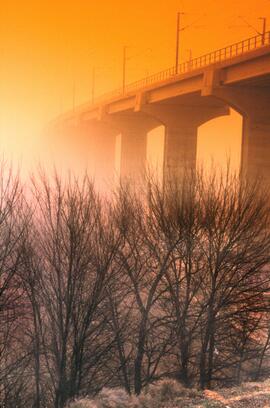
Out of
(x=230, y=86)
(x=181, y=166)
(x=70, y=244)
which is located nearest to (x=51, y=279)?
(x=70, y=244)

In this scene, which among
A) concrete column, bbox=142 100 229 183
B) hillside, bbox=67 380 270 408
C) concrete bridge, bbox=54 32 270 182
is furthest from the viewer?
concrete column, bbox=142 100 229 183

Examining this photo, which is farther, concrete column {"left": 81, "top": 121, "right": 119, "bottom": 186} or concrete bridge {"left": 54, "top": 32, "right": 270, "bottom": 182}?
concrete column {"left": 81, "top": 121, "right": 119, "bottom": 186}

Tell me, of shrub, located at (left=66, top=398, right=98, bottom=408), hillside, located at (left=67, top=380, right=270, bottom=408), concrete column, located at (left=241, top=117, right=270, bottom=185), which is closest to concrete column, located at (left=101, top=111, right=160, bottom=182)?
concrete column, located at (left=241, top=117, right=270, bottom=185)

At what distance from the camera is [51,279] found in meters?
17.9

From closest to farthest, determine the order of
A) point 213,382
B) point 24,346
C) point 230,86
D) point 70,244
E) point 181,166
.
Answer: point 70,244 → point 24,346 → point 213,382 → point 230,86 → point 181,166

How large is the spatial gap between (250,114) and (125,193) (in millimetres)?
18576

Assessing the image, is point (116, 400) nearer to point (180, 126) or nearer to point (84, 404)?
point (84, 404)

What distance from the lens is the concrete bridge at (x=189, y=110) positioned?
3375 centimetres

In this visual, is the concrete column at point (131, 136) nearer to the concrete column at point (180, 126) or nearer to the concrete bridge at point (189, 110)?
the concrete bridge at point (189, 110)

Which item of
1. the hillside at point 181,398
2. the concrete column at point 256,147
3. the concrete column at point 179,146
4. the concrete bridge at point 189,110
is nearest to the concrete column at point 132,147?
the concrete bridge at point 189,110

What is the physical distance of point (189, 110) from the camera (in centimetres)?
5050

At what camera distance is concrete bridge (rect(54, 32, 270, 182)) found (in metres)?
33.8

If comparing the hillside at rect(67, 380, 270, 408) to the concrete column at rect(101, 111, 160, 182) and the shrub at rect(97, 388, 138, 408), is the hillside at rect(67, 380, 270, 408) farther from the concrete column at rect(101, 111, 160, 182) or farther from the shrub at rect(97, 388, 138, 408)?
the concrete column at rect(101, 111, 160, 182)

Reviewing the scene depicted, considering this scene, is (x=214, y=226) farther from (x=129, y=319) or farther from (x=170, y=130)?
(x=170, y=130)
